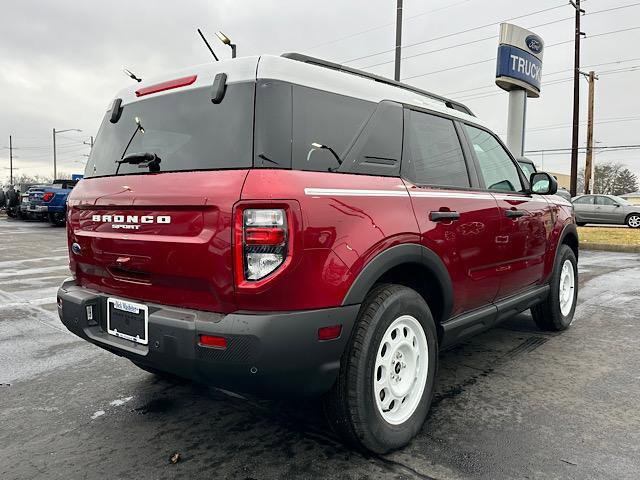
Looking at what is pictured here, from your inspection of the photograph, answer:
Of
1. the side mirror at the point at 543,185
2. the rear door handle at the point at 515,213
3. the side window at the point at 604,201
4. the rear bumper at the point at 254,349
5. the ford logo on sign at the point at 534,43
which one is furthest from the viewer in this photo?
the side window at the point at 604,201

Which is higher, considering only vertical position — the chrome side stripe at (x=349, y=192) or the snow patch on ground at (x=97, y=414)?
the chrome side stripe at (x=349, y=192)

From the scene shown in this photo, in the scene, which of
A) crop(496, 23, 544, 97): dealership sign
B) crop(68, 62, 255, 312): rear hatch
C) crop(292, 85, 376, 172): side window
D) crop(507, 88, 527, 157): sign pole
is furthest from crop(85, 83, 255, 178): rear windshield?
crop(496, 23, 544, 97): dealership sign

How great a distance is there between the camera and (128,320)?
97.0 inches

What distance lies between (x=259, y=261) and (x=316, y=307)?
0.32 metres

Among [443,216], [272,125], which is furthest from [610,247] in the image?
[272,125]

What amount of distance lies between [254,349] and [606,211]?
21608mm

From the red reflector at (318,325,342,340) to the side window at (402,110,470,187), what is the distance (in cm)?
101

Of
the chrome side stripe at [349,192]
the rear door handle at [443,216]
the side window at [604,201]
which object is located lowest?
the rear door handle at [443,216]

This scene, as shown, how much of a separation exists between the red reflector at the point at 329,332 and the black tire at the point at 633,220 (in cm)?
2153

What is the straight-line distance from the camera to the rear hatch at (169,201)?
84.2 inches

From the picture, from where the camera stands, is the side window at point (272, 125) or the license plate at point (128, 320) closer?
the side window at point (272, 125)

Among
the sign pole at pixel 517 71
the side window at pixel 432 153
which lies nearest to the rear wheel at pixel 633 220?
the sign pole at pixel 517 71

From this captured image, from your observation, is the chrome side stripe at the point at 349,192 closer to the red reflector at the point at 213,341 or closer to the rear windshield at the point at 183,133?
the rear windshield at the point at 183,133

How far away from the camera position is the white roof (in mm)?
2293
